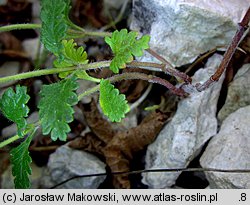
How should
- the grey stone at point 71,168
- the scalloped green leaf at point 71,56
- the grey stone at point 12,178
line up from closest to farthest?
1. the scalloped green leaf at point 71,56
2. the grey stone at point 71,168
3. the grey stone at point 12,178

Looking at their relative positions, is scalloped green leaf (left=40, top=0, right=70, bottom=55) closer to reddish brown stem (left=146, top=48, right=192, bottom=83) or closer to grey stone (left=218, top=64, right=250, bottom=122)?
reddish brown stem (left=146, top=48, right=192, bottom=83)

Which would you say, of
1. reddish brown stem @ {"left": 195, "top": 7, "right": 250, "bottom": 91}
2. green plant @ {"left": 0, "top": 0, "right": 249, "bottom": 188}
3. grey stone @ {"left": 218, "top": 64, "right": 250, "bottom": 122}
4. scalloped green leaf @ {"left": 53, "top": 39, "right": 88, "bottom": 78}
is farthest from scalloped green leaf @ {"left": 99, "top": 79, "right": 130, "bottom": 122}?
grey stone @ {"left": 218, "top": 64, "right": 250, "bottom": 122}

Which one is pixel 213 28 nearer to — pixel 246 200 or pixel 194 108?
pixel 194 108

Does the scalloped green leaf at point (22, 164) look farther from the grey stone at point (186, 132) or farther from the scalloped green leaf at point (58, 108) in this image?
the grey stone at point (186, 132)

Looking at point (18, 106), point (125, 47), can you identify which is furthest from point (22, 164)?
point (125, 47)

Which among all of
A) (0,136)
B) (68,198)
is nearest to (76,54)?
(68,198)

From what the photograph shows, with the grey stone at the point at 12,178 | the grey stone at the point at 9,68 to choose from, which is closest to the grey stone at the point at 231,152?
the grey stone at the point at 12,178

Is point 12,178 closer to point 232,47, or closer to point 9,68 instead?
point 9,68

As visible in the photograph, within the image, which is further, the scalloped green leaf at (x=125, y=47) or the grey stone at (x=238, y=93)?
the grey stone at (x=238, y=93)
